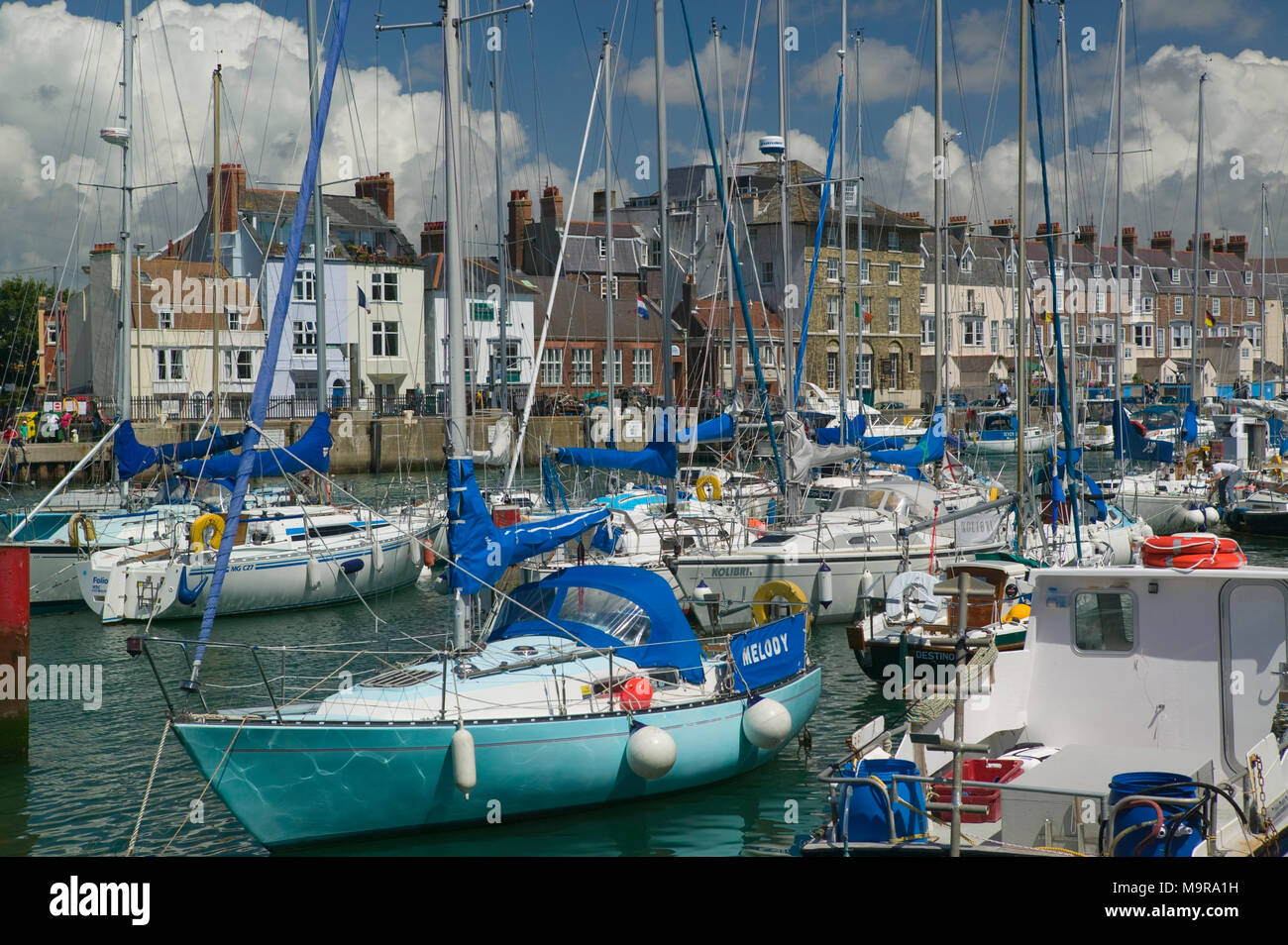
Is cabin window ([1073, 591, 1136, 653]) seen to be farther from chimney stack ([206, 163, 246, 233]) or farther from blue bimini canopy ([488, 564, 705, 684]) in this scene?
chimney stack ([206, 163, 246, 233])

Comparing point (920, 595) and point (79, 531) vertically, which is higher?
point (79, 531)

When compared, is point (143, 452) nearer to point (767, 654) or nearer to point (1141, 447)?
point (767, 654)

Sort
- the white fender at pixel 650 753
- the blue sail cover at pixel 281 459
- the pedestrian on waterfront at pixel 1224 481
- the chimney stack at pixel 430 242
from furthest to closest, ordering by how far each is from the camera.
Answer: the chimney stack at pixel 430 242 < the pedestrian on waterfront at pixel 1224 481 < the blue sail cover at pixel 281 459 < the white fender at pixel 650 753

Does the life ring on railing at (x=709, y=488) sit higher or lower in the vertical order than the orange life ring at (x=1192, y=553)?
lower

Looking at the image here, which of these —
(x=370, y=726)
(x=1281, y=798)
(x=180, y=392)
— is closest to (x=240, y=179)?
(x=180, y=392)

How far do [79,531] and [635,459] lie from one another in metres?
12.8

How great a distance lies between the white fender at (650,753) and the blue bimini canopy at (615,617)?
141 centimetres

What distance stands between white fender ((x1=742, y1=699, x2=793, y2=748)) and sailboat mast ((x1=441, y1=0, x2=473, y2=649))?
340 cm

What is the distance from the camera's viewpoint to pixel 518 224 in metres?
74.5

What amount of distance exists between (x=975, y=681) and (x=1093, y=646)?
47.3 inches

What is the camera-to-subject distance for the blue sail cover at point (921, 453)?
3281cm

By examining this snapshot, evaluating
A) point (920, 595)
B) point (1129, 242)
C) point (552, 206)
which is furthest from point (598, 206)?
point (920, 595)

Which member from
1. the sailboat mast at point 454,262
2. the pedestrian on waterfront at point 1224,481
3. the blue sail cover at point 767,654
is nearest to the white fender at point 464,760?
the sailboat mast at point 454,262

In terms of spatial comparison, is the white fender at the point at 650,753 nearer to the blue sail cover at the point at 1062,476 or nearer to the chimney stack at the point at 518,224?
the blue sail cover at the point at 1062,476
